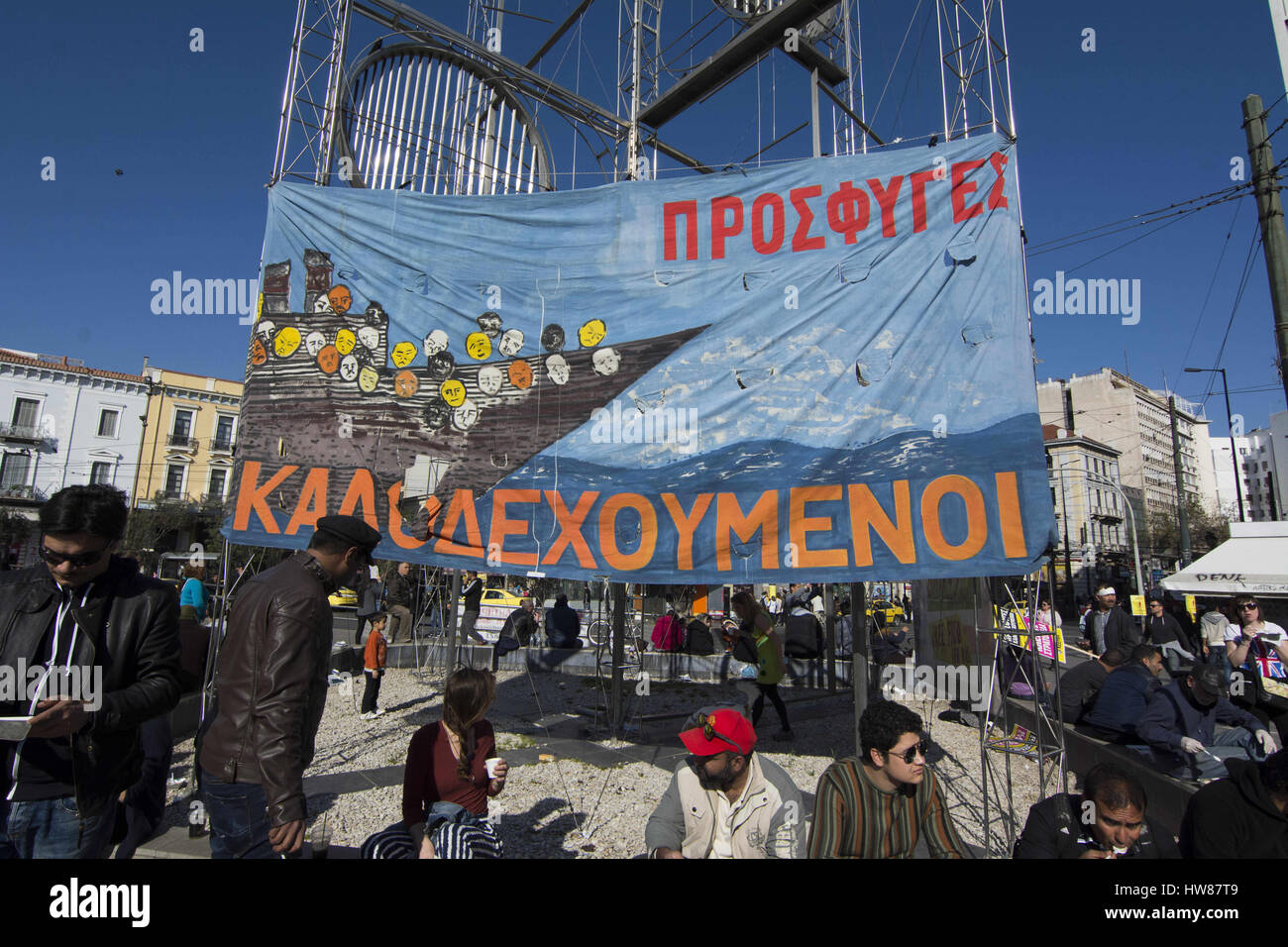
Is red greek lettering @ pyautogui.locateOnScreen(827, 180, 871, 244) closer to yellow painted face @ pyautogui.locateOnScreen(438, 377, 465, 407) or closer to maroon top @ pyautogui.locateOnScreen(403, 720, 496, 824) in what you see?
yellow painted face @ pyautogui.locateOnScreen(438, 377, 465, 407)

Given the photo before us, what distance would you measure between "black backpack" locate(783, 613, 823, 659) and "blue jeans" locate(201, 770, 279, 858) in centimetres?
973

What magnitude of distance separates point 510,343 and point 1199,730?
7234 millimetres

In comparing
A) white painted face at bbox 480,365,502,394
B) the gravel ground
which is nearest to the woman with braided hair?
the gravel ground

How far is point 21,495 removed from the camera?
40.2 m

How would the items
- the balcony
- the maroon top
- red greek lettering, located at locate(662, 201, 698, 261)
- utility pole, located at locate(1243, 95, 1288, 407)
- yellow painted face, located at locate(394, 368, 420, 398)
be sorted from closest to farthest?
the maroon top
red greek lettering, located at locate(662, 201, 698, 261)
yellow painted face, located at locate(394, 368, 420, 398)
utility pole, located at locate(1243, 95, 1288, 407)
the balcony

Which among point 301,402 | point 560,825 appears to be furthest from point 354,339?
point 560,825

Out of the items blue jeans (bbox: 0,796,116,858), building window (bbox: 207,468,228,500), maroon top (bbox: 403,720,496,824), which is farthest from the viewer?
building window (bbox: 207,468,228,500)

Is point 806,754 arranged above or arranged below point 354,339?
below

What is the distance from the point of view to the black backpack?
11484mm

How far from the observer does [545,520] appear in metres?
6.32
